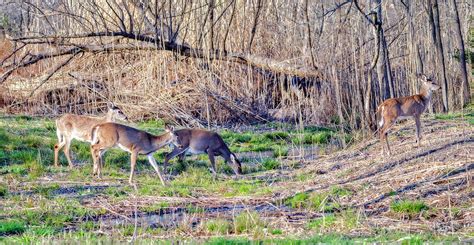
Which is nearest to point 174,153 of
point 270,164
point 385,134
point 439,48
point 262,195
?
point 270,164

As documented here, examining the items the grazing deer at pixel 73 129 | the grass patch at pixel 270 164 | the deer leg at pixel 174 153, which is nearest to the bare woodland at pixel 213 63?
the grass patch at pixel 270 164

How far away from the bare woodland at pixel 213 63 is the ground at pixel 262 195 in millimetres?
3143

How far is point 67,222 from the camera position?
9.41m

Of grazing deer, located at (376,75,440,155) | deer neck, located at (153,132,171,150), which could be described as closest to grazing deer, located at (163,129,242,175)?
deer neck, located at (153,132,171,150)

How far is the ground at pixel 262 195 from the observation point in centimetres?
868

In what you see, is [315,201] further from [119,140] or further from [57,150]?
[57,150]

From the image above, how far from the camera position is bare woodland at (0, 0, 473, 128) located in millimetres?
18844

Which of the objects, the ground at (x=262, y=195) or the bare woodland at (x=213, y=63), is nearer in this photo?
the ground at (x=262, y=195)

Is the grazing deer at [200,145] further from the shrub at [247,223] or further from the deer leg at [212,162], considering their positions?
the shrub at [247,223]

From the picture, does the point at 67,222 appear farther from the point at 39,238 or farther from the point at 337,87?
the point at 337,87

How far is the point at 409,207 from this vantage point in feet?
31.3

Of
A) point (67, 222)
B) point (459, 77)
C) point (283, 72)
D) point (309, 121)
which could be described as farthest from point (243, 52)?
point (67, 222)

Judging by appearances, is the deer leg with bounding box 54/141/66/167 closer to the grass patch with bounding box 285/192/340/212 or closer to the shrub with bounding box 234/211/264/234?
the grass patch with bounding box 285/192/340/212

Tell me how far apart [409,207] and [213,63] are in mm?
11340
